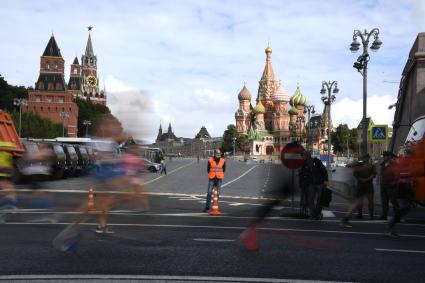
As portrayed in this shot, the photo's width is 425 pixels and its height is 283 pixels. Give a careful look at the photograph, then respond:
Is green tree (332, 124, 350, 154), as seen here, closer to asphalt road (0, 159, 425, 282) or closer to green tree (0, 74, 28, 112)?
green tree (0, 74, 28, 112)

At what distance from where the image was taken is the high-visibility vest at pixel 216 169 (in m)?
17.2

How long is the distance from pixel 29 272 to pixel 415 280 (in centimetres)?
458

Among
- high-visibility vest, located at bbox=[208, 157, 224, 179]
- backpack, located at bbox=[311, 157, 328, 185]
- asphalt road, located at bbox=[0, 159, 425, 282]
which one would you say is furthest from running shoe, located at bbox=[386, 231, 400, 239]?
high-visibility vest, located at bbox=[208, 157, 224, 179]

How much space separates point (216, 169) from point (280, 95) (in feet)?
518

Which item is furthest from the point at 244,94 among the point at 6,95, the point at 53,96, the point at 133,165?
the point at 133,165

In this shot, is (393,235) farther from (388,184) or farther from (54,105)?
(54,105)

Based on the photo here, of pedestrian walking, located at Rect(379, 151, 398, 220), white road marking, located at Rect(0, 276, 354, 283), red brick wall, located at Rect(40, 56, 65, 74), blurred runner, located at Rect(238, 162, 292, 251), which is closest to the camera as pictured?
white road marking, located at Rect(0, 276, 354, 283)

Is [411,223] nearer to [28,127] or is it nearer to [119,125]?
[119,125]

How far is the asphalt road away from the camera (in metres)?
7.12

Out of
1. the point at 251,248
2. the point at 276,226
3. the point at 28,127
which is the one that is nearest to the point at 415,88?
the point at 276,226

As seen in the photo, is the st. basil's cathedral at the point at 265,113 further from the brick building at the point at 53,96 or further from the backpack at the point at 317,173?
the backpack at the point at 317,173

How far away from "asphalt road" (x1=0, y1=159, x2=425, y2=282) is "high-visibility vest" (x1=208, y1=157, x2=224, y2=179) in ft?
10.5

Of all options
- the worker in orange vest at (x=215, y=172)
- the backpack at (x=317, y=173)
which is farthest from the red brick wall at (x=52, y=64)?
the backpack at (x=317, y=173)

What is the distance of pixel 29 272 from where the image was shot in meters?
7.01
